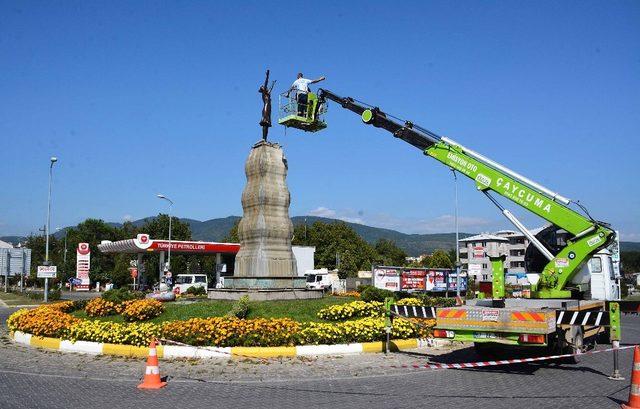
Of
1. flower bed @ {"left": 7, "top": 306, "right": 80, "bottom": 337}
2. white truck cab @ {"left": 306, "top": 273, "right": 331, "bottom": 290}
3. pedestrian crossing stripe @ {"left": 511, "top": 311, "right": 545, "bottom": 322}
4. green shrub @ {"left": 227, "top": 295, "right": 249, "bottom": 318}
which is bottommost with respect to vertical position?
white truck cab @ {"left": 306, "top": 273, "right": 331, "bottom": 290}

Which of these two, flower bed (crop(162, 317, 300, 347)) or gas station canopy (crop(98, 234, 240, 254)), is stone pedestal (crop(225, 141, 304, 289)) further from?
gas station canopy (crop(98, 234, 240, 254))

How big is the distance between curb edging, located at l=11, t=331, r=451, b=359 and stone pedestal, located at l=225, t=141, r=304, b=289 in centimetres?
767

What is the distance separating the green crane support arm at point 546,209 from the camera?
1377 centimetres

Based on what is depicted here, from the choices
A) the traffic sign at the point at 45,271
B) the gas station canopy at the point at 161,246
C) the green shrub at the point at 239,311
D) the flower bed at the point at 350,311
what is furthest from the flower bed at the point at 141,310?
the gas station canopy at the point at 161,246

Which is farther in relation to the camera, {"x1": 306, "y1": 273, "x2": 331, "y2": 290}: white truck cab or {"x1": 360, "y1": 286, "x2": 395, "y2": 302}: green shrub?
{"x1": 306, "y1": 273, "x2": 331, "y2": 290}: white truck cab

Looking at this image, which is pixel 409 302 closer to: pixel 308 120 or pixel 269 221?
pixel 269 221

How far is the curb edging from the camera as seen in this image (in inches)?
527

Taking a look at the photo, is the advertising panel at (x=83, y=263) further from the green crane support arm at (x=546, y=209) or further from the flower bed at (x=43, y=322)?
the green crane support arm at (x=546, y=209)

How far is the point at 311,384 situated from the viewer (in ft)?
34.2

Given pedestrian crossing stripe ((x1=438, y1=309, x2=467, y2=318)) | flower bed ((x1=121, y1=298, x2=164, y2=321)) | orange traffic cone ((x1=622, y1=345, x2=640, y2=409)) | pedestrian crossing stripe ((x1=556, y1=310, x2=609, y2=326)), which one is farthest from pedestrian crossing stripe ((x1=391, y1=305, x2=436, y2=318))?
flower bed ((x1=121, y1=298, x2=164, y2=321))

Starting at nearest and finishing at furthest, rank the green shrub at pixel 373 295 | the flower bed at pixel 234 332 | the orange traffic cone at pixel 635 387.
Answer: the orange traffic cone at pixel 635 387 < the flower bed at pixel 234 332 < the green shrub at pixel 373 295

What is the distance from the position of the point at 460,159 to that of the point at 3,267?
54915 mm

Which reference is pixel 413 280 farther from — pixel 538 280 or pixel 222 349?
pixel 222 349

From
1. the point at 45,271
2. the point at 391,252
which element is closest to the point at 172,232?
the point at 391,252
